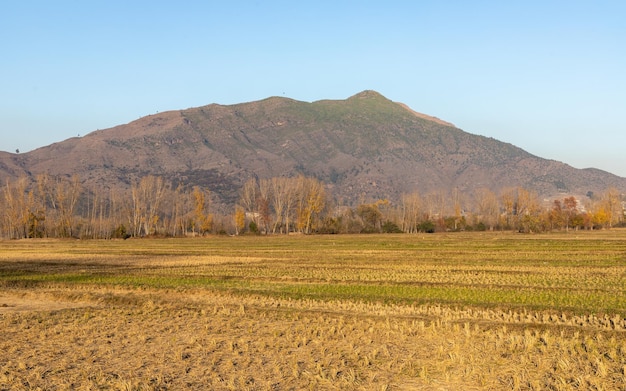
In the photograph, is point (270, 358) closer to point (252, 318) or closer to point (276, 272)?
point (252, 318)

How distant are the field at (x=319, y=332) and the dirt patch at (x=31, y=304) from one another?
0.09m

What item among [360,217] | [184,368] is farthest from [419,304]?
[360,217]

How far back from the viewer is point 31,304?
24141mm

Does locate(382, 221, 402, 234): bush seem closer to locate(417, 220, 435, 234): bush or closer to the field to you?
locate(417, 220, 435, 234): bush

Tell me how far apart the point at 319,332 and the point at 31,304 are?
13649 mm

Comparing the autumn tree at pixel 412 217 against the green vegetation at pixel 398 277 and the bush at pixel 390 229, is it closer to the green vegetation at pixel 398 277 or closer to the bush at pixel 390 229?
the bush at pixel 390 229

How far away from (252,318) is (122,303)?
22.6 feet

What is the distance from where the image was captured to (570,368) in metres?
12.2

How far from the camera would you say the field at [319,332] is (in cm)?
1205

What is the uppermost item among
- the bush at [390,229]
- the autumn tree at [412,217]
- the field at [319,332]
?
the autumn tree at [412,217]

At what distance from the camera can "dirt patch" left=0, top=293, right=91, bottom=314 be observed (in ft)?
74.3

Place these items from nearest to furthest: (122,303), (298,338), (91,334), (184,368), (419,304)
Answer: (184,368) < (298,338) < (91,334) < (419,304) < (122,303)

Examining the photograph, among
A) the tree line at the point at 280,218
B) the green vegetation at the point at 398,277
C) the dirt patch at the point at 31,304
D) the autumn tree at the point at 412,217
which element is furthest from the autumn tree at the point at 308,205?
the dirt patch at the point at 31,304

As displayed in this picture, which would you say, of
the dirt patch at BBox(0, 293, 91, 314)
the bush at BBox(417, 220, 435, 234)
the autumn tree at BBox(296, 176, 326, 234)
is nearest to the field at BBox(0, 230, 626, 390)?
the dirt patch at BBox(0, 293, 91, 314)
